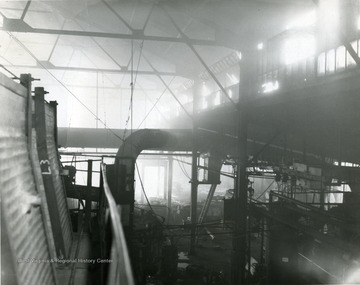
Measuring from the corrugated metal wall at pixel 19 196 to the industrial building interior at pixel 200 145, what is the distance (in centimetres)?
2

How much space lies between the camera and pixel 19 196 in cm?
283

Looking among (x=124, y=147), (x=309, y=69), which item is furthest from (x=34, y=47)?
(x=309, y=69)

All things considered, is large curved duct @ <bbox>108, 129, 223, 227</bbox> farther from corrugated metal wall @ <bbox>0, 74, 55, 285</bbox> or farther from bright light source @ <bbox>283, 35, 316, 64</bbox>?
bright light source @ <bbox>283, 35, 316, 64</bbox>

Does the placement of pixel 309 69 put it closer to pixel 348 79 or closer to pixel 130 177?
pixel 348 79

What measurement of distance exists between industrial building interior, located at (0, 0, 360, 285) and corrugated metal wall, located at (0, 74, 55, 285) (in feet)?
0.06

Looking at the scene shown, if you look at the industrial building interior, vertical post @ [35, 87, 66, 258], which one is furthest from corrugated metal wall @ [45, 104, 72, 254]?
vertical post @ [35, 87, 66, 258]

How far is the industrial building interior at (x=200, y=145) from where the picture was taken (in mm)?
3260

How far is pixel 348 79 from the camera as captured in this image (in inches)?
227

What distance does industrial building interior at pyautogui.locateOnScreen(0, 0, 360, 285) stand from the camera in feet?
10.7

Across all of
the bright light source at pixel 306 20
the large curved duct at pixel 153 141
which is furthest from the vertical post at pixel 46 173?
the bright light source at pixel 306 20

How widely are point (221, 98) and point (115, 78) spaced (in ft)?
35.8

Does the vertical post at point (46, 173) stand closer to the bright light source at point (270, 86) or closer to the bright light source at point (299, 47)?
the bright light source at point (299, 47)

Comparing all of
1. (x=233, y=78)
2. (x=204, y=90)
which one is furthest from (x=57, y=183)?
(x=204, y=90)

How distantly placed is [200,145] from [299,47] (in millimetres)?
6712
